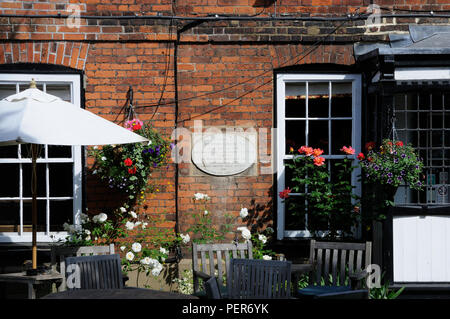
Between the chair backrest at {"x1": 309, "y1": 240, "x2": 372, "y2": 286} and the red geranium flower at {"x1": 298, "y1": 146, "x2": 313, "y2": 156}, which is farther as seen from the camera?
the red geranium flower at {"x1": 298, "y1": 146, "x2": 313, "y2": 156}

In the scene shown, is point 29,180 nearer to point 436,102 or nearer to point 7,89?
point 7,89

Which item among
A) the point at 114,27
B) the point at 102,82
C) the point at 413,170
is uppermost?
the point at 114,27

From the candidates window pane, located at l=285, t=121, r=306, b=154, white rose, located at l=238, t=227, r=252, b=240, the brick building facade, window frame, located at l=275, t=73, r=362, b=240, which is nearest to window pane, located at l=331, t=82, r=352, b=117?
window frame, located at l=275, t=73, r=362, b=240

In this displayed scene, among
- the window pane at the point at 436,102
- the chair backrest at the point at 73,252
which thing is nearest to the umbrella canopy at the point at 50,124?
the chair backrest at the point at 73,252

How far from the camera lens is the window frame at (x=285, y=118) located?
6.95 metres

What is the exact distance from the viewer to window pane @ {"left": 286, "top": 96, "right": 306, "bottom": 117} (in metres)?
7.04

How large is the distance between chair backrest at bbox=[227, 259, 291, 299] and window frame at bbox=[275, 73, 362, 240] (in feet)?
8.33

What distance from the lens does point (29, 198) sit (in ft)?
22.3

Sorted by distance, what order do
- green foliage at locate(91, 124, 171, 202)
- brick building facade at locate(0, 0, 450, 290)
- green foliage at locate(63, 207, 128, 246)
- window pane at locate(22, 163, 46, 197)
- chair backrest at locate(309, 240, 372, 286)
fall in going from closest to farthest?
chair backrest at locate(309, 240, 372, 286)
green foliage at locate(91, 124, 171, 202)
green foliage at locate(63, 207, 128, 246)
brick building facade at locate(0, 0, 450, 290)
window pane at locate(22, 163, 46, 197)

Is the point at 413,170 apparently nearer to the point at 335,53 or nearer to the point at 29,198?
the point at 335,53

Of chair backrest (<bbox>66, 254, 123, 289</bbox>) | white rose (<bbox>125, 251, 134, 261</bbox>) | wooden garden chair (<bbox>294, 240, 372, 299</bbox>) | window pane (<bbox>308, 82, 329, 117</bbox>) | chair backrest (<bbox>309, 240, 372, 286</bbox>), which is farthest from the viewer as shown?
window pane (<bbox>308, 82, 329, 117</bbox>)

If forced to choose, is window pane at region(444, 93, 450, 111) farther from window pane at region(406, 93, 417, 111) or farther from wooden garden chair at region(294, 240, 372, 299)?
wooden garden chair at region(294, 240, 372, 299)

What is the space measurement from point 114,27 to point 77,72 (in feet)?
2.31
